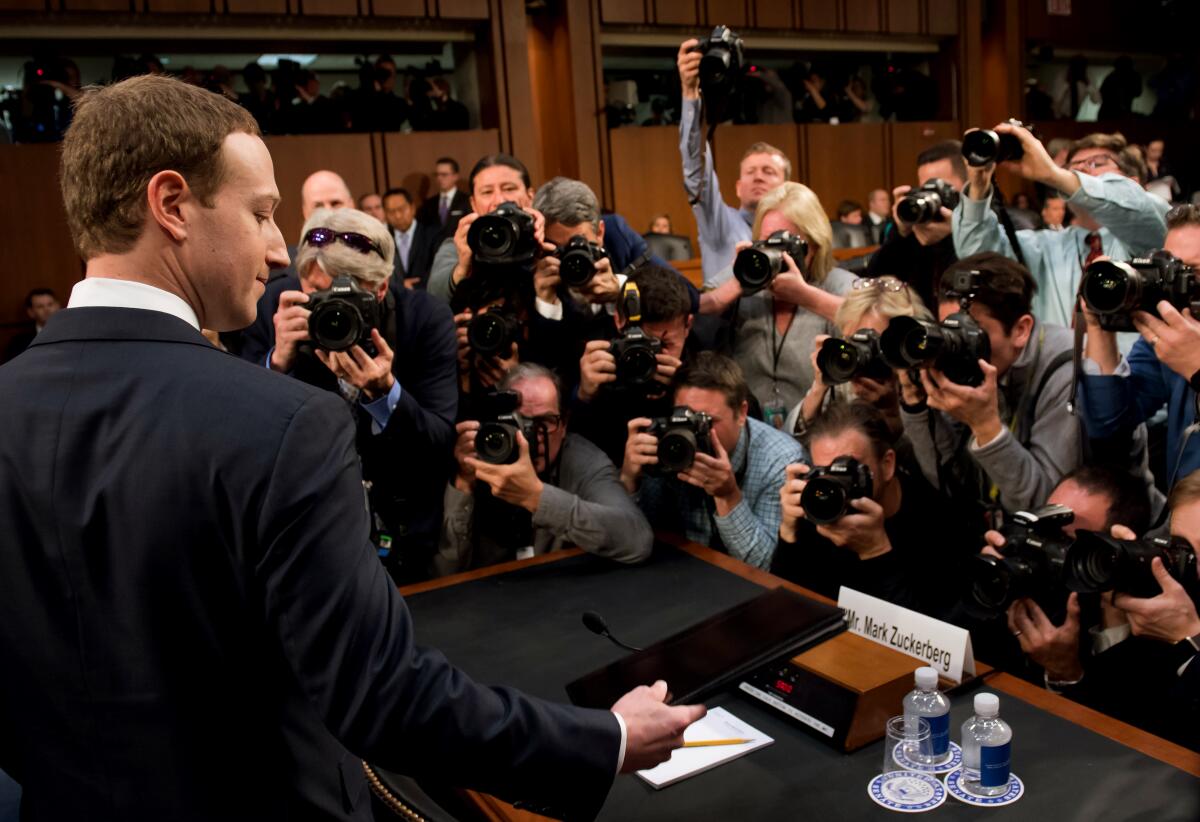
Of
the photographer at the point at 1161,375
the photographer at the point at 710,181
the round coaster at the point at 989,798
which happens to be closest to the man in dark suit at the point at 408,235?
the photographer at the point at 710,181

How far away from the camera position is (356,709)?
3.00 ft

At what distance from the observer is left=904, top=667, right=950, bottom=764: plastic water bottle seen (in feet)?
4.42

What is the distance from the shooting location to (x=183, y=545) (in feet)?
2.93

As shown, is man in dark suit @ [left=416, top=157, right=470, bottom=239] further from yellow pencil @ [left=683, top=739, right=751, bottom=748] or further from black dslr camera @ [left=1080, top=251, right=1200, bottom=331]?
yellow pencil @ [left=683, top=739, right=751, bottom=748]

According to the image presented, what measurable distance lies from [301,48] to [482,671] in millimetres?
6354

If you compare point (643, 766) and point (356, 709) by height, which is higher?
point (356, 709)

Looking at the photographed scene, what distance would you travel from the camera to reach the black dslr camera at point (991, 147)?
2.44 metres

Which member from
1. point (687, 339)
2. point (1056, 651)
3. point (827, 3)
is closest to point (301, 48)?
point (827, 3)

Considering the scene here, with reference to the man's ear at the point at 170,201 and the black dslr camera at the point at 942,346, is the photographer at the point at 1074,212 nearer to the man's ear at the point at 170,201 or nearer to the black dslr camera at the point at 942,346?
the black dslr camera at the point at 942,346

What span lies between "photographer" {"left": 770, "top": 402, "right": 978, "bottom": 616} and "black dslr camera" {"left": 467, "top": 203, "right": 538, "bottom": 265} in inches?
33.2

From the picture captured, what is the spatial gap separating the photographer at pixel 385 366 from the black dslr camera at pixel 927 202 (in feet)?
4.11

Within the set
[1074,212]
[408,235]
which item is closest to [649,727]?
[1074,212]

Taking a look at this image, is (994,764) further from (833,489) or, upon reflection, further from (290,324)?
(290,324)

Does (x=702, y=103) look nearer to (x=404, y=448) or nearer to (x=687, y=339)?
(x=687, y=339)
